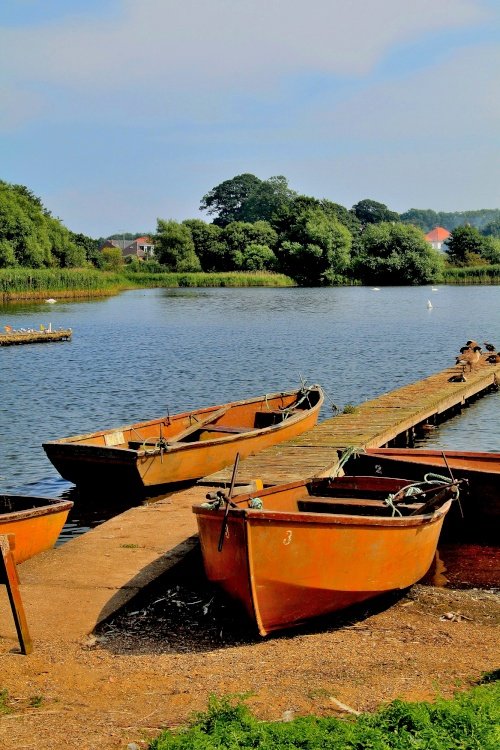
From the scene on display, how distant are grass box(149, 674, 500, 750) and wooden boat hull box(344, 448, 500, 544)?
5.50 metres

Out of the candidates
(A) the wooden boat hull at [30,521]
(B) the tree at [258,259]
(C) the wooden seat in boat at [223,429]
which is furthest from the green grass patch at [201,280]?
(A) the wooden boat hull at [30,521]

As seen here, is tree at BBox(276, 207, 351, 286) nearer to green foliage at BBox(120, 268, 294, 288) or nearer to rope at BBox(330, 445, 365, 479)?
green foliage at BBox(120, 268, 294, 288)

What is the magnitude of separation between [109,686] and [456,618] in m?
3.58

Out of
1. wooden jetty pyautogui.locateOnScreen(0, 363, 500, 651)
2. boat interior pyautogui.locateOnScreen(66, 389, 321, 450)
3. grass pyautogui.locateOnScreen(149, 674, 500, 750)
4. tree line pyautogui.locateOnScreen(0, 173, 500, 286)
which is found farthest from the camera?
tree line pyautogui.locateOnScreen(0, 173, 500, 286)

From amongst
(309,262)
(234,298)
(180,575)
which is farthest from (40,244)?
(180,575)

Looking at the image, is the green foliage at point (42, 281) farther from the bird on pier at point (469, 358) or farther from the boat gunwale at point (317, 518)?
the boat gunwale at point (317, 518)

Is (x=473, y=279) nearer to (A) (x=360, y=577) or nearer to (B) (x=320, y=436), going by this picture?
(B) (x=320, y=436)

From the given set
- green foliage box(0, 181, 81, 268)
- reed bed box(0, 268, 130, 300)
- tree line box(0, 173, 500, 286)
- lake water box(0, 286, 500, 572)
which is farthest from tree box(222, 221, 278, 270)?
reed bed box(0, 268, 130, 300)

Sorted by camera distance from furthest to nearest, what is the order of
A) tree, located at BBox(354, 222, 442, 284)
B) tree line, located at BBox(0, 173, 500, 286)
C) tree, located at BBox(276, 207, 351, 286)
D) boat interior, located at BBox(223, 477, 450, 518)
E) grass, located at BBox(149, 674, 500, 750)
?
1. tree, located at BBox(276, 207, 351, 286)
2. tree, located at BBox(354, 222, 442, 284)
3. tree line, located at BBox(0, 173, 500, 286)
4. boat interior, located at BBox(223, 477, 450, 518)
5. grass, located at BBox(149, 674, 500, 750)

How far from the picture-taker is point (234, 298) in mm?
85688

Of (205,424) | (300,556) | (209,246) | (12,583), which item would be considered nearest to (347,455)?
(300,556)

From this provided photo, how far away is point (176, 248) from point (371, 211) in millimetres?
81059

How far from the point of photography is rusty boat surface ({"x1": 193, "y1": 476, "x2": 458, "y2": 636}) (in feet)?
25.8

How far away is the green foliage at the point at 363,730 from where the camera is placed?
5395mm
